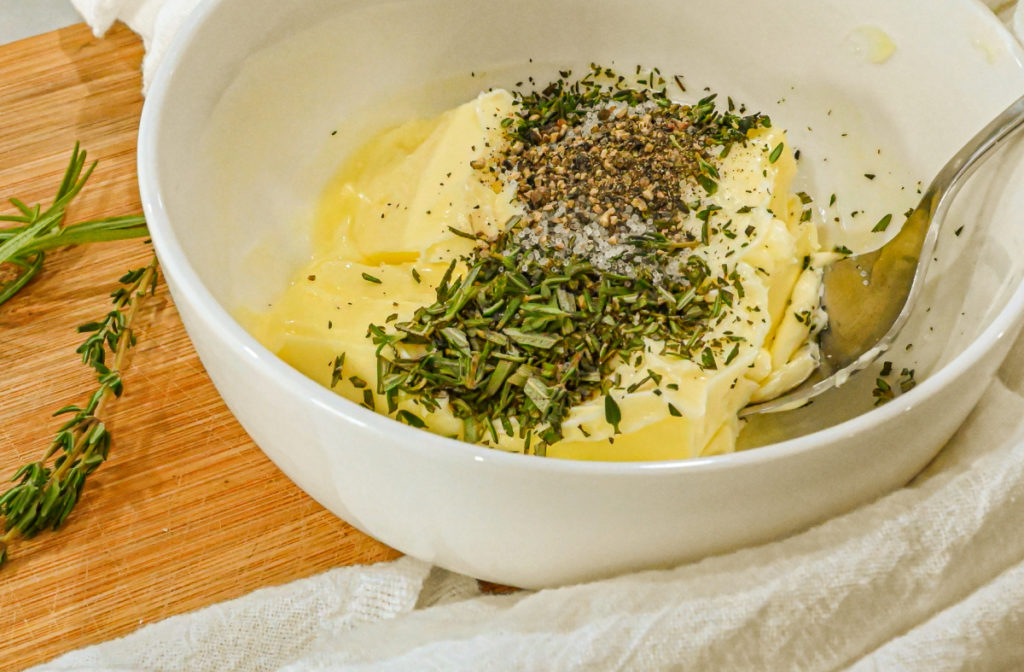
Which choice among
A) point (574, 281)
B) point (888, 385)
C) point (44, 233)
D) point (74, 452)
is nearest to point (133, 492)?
point (74, 452)

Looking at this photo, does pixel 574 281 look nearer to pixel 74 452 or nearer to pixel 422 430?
pixel 422 430

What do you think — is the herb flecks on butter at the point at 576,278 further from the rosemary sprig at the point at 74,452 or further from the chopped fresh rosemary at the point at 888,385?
the rosemary sprig at the point at 74,452

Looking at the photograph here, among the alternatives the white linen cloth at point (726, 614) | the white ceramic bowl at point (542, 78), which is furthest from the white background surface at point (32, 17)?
the white linen cloth at point (726, 614)

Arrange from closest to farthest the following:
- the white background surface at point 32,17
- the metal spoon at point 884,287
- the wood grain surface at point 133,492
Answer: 1. the wood grain surface at point 133,492
2. the metal spoon at point 884,287
3. the white background surface at point 32,17

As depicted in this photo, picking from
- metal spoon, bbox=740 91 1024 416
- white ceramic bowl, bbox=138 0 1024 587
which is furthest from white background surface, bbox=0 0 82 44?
metal spoon, bbox=740 91 1024 416

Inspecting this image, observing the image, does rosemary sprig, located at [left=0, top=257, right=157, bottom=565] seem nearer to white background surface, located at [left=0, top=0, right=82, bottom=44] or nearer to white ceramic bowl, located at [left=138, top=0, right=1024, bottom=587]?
white ceramic bowl, located at [left=138, top=0, right=1024, bottom=587]

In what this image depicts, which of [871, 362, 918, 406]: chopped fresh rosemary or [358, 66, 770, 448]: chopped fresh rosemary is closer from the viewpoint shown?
[358, 66, 770, 448]: chopped fresh rosemary
